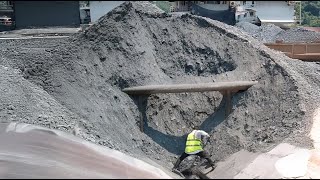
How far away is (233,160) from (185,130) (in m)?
3.18

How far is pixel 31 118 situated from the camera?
532 inches

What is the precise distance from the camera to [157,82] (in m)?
16.0

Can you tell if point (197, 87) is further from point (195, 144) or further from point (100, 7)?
point (100, 7)

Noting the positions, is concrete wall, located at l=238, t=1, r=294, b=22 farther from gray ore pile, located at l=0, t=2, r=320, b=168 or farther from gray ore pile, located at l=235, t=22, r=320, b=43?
gray ore pile, located at l=0, t=2, r=320, b=168

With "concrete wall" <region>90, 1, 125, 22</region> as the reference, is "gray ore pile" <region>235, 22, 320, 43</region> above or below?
below

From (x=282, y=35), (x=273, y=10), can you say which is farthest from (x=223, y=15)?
(x=273, y=10)

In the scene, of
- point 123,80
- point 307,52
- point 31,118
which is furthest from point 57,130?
point 307,52

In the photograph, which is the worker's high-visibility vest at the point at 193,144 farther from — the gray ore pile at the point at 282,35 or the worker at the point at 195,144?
the gray ore pile at the point at 282,35

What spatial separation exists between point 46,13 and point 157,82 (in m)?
23.9

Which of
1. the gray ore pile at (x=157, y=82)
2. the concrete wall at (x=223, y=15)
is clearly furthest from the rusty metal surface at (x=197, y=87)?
the concrete wall at (x=223, y=15)

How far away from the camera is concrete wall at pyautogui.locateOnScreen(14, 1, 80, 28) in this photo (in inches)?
1446

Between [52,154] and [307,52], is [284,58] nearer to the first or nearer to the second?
[307,52]

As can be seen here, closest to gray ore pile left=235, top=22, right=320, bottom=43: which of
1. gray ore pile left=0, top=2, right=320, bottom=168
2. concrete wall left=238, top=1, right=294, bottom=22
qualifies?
gray ore pile left=0, top=2, right=320, bottom=168

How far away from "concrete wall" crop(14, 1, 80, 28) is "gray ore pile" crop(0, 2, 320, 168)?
19.5 m
